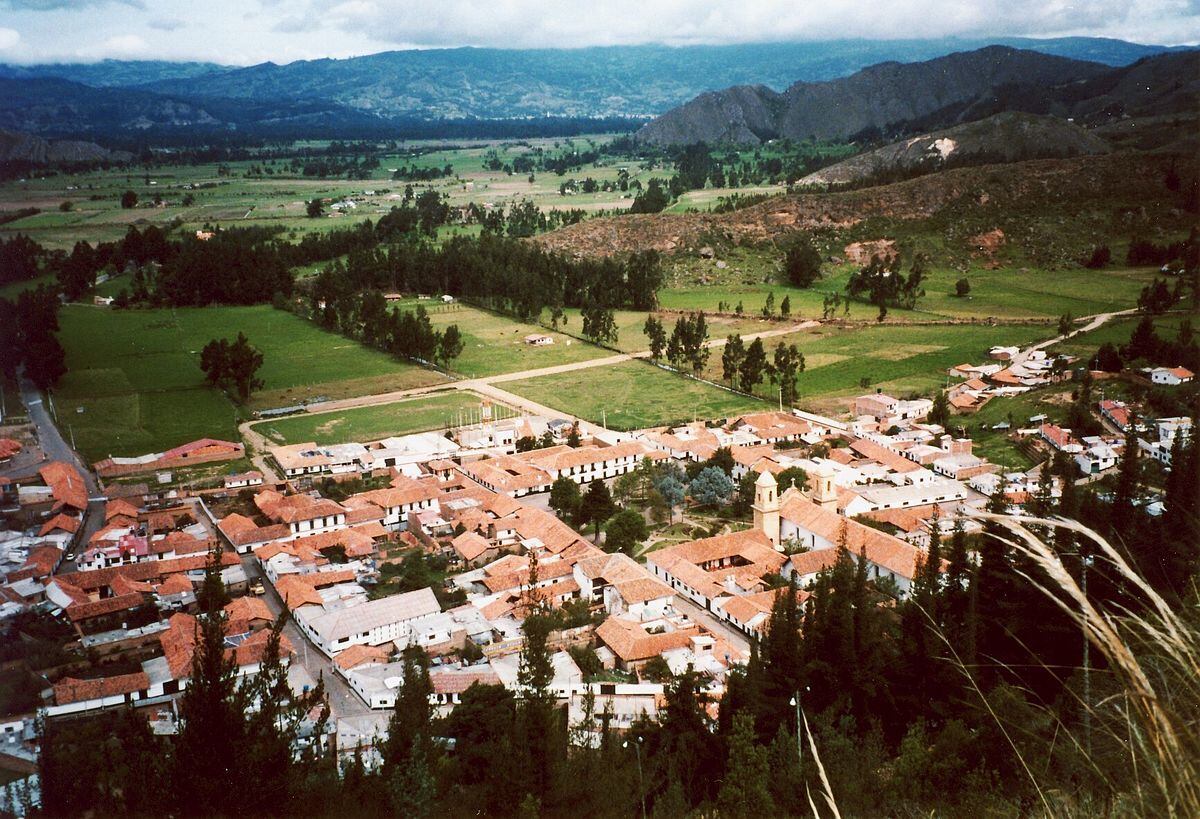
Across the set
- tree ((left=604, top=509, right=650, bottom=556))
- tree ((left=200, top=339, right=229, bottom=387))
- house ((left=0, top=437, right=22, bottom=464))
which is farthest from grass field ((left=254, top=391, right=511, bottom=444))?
tree ((left=604, top=509, right=650, bottom=556))

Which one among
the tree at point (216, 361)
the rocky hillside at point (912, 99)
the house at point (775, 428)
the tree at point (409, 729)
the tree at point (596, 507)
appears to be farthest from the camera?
the rocky hillside at point (912, 99)

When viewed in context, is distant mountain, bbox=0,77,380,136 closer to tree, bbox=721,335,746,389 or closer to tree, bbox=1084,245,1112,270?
tree, bbox=721,335,746,389

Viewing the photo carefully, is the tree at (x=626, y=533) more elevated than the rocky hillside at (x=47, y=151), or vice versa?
the rocky hillside at (x=47, y=151)

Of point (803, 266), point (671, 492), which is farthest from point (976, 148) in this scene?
point (671, 492)

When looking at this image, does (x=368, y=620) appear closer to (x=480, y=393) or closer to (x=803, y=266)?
(x=480, y=393)

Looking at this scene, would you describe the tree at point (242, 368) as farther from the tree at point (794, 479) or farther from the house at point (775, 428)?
the tree at point (794, 479)

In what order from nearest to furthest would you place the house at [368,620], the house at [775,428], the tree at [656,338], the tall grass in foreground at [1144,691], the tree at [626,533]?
the tall grass in foreground at [1144,691], the house at [368,620], the tree at [626,533], the house at [775,428], the tree at [656,338]

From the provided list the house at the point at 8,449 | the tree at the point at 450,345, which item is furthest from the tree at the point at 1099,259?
the house at the point at 8,449
